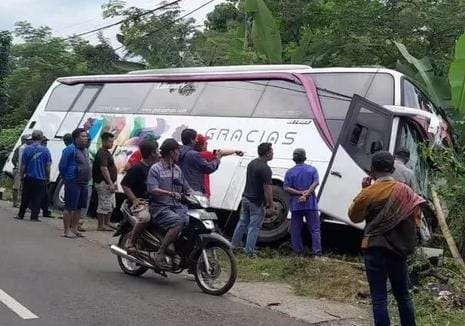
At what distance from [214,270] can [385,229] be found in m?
2.46

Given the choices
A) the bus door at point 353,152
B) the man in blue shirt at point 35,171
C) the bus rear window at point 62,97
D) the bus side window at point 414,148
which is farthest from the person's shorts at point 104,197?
the bus side window at point 414,148

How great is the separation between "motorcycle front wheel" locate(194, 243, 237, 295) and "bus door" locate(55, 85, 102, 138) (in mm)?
8283

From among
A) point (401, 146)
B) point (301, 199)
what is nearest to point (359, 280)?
point (301, 199)

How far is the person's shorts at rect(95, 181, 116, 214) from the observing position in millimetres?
11109

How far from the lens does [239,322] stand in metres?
5.89

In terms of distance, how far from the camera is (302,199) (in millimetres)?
→ 9031

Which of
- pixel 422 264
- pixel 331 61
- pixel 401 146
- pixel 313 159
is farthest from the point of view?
pixel 331 61

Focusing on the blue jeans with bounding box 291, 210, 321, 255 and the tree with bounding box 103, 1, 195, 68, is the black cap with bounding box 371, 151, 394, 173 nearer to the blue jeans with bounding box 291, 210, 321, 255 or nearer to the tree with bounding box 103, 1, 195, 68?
the blue jeans with bounding box 291, 210, 321, 255

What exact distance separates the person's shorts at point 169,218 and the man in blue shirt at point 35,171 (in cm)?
564

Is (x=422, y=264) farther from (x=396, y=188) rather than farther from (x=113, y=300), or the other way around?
(x=113, y=300)

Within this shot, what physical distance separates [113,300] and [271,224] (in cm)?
425

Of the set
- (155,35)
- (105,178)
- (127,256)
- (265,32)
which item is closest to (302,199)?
(127,256)

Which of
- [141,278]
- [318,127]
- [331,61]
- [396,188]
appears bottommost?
[141,278]

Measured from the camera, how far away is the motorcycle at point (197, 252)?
6816 millimetres
